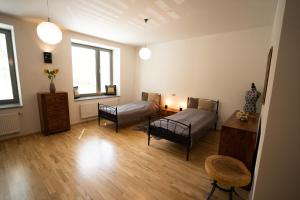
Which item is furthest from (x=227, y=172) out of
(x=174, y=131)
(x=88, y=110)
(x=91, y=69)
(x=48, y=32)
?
(x=91, y=69)

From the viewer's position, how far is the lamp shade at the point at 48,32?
2.00 meters

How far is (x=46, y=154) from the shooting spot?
8.51 ft

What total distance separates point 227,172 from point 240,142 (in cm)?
69

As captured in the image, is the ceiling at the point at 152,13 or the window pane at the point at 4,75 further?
the window pane at the point at 4,75

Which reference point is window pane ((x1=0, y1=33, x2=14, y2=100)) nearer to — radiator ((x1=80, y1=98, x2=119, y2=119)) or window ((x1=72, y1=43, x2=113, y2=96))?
window ((x1=72, y1=43, x2=113, y2=96))

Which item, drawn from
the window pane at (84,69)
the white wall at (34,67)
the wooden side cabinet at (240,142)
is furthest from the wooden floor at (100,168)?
the window pane at (84,69)

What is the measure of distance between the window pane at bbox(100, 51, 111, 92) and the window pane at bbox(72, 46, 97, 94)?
29cm

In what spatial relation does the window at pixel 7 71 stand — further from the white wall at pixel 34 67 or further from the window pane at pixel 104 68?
the window pane at pixel 104 68

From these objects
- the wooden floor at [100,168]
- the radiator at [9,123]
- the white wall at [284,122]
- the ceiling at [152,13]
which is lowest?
the wooden floor at [100,168]

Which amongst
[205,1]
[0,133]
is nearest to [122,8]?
[205,1]

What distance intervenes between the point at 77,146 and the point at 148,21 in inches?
118

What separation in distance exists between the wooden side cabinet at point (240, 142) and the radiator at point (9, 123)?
163 inches

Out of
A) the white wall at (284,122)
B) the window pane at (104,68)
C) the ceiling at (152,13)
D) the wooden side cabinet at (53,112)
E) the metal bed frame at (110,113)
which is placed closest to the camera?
the white wall at (284,122)

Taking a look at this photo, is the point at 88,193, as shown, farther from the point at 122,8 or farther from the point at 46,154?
the point at 122,8
